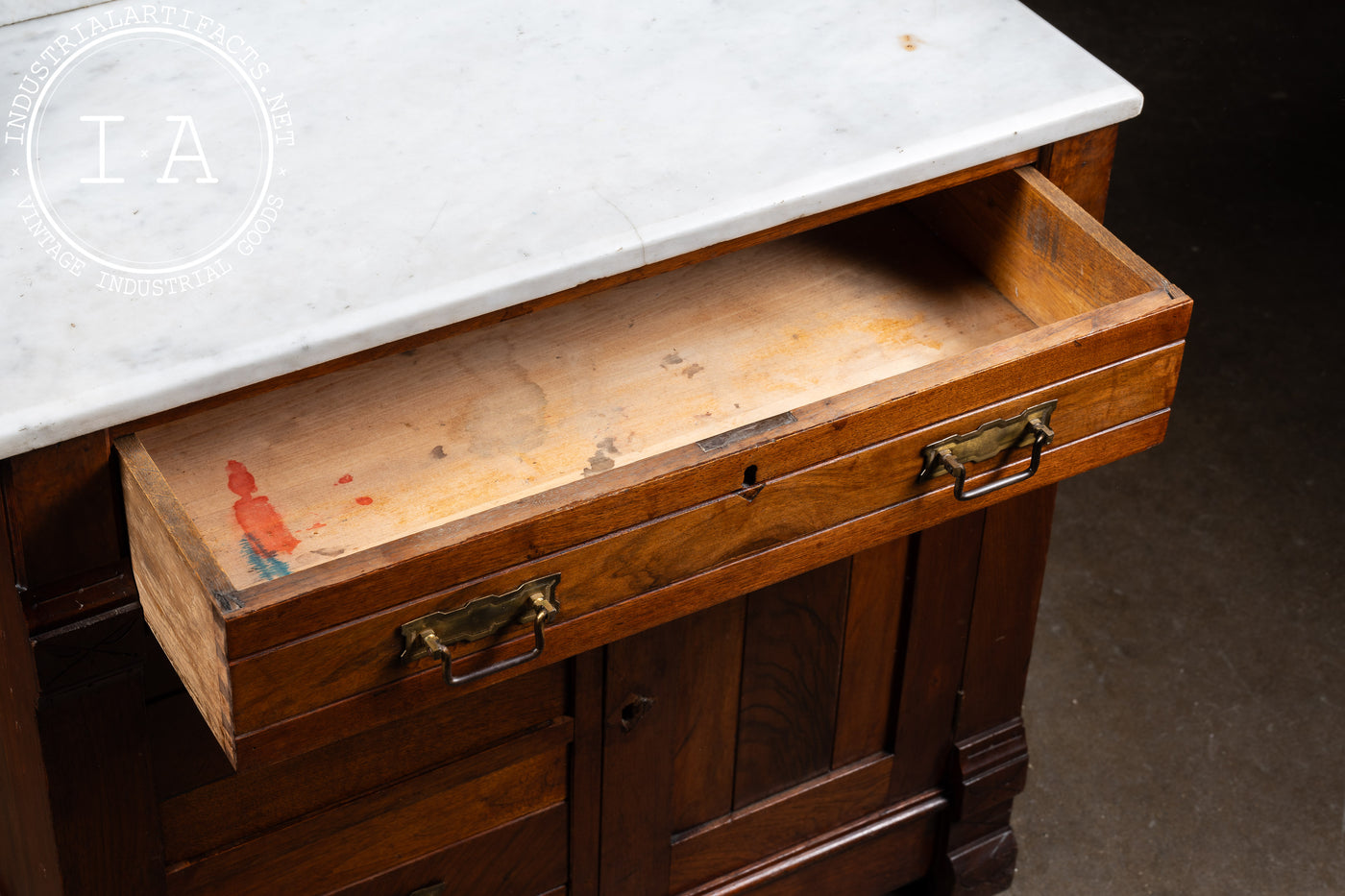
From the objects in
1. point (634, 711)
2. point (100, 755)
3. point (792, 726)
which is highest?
point (100, 755)

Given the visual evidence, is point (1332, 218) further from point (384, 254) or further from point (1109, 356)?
point (384, 254)

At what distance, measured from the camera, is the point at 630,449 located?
4.88 feet

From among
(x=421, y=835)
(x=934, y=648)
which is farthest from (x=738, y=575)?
(x=934, y=648)

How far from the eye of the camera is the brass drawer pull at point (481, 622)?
123 centimetres

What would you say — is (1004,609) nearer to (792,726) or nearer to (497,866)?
(792,726)

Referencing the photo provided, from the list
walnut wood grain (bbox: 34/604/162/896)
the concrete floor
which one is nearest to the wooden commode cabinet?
walnut wood grain (bbox: 34/604/162/896)

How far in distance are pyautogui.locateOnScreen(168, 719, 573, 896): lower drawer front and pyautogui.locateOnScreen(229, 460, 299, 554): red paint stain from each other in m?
0.31

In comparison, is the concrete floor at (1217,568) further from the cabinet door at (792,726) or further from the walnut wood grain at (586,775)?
the walnut wood grain at (586,775)

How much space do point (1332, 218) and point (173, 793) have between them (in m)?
2.58

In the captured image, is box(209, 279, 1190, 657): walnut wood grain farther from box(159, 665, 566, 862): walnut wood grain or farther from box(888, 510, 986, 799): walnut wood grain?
box(888, 510, 986, 799): walnut wood grain

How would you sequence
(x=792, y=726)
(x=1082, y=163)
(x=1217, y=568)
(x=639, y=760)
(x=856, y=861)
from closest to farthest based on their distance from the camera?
(x=1082, y=163)
(x=639, y=760)
(x=792, y=726)
(x=856, y=861)
(x=1217, y=568)

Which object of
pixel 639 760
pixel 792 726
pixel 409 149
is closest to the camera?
pixel 409 149

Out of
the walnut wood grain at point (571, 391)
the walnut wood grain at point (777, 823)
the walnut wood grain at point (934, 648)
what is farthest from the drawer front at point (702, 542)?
the walnut wood grain at point (777, 823)

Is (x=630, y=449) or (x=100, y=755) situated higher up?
(x=630, y=449)
